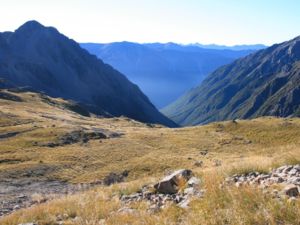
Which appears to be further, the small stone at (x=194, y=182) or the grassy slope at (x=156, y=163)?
the small stone at (x=194, y=182)

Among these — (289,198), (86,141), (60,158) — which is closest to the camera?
(289,198)

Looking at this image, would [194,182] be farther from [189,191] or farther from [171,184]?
[171,184]

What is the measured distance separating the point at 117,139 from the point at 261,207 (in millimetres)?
57435

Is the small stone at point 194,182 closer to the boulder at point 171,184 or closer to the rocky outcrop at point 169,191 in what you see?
the rocky outcrop at point 169,191

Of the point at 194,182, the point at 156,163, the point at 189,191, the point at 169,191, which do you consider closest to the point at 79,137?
the point at 156,163

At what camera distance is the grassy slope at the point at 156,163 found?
10258 mm

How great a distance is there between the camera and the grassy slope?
33.7ft

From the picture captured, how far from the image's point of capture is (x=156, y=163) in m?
46.2

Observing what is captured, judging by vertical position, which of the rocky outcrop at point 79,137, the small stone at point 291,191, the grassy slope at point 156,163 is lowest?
the rocky outcrop at point 79,137

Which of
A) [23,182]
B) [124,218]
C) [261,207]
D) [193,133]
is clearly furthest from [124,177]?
[193,133]

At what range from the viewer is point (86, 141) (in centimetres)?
6575

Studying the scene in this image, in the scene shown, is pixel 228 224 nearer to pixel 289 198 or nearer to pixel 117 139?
pixel 289 198

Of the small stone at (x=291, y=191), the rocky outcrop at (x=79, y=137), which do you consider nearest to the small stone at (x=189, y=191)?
the small stone at (x=291, y=191)

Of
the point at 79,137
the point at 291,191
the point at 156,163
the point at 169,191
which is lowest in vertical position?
the point at 79,137
